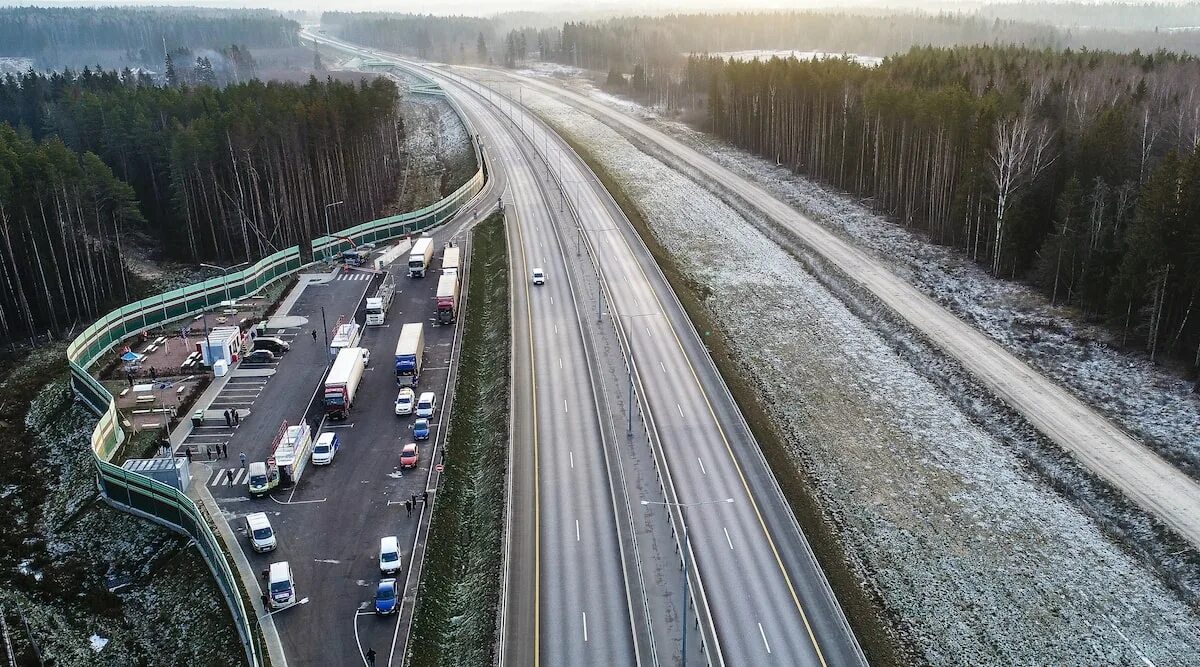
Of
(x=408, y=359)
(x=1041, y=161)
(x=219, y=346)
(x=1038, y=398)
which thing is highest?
(x=1041, y=161)

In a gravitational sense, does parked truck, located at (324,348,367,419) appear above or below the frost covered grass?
above

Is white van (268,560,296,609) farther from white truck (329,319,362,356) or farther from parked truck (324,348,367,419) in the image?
white truck (329,319,362,356)

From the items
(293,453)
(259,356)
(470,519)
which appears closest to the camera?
(470,519)

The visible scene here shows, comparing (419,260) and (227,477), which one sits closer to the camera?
(227,477)

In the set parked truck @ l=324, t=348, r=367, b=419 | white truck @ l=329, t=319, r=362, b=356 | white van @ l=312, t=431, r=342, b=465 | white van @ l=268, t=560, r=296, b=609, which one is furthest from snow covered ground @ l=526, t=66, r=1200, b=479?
white truck @ l=329, t=319, r=362, b=356

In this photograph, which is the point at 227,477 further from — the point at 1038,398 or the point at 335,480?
the point at 1038,398

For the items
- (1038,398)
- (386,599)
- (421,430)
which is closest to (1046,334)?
(1038,398)

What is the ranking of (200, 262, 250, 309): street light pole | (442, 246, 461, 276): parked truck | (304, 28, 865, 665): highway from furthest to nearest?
(442, 246, 461, 276): parked truck → (200, 262, 250, 309): street light pole → (304, 28, 865, 665): highway
